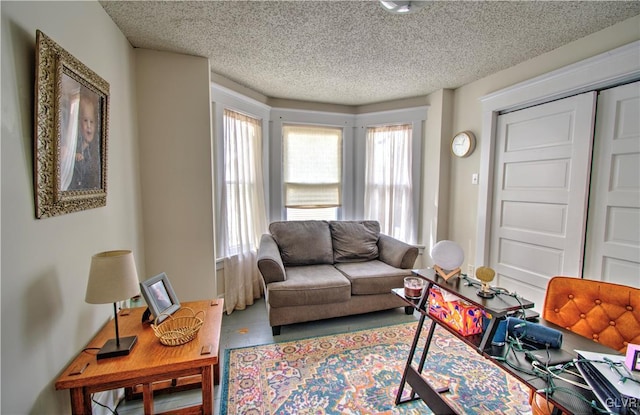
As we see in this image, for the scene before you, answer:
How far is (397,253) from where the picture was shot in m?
3.00

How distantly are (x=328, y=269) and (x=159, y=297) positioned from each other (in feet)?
5.46

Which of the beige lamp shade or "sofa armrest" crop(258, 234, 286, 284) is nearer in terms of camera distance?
the beige lamp shade

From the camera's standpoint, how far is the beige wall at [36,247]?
937 millimetres

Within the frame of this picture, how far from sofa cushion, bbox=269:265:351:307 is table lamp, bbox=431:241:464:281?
1.25m

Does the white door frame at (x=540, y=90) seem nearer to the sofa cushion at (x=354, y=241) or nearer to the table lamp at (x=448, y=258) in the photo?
the sofa cushion at (x=354, y=241)

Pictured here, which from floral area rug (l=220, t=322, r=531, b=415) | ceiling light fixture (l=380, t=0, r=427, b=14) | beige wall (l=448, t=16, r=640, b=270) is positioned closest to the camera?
ceiling light fixture (l=380, t=0, r=427, b=14)

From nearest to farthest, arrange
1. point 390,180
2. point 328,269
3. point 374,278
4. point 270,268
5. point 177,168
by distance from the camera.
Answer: point 177,168
point 270,268
point 374,278
point 328,269
point 390,180

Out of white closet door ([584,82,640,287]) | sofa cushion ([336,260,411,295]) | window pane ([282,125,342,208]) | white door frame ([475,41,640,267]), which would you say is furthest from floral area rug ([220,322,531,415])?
window pane ([282,125,342,208])

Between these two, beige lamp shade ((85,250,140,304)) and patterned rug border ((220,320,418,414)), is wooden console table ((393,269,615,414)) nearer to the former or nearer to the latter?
patterned rug border ((220,320,418,414))

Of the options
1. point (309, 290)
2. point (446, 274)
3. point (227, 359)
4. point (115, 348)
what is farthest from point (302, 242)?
point (115, 348)

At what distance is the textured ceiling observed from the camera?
168 cm

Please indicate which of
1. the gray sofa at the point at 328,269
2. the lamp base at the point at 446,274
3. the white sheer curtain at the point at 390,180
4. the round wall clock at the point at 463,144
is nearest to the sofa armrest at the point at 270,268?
the gray sofa at the point at 328,269

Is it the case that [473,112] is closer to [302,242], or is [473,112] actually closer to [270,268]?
[302,242]

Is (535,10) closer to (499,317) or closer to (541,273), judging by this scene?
(499,317)
